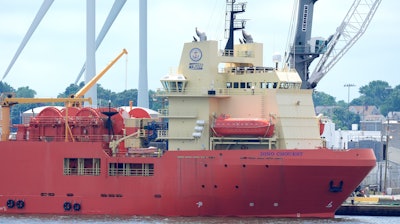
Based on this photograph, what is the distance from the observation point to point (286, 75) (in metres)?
56.6

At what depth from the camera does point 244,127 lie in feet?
180

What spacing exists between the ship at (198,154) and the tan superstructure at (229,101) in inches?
Result: 1.8

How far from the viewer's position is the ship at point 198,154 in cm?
5431

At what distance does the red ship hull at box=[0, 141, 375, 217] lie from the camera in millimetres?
54031

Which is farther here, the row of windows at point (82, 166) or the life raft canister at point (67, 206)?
the life raft canister at point (67, 206)

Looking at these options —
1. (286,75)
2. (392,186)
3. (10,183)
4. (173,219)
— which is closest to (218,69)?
(286,75)

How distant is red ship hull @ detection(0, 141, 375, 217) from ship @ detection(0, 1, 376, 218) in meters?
0.04

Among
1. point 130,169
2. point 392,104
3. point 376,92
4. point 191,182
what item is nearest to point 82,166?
point 130,169

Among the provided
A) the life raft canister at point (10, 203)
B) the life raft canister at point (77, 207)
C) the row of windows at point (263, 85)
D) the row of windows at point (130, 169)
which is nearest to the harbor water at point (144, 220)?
the life raft canister at point (77, 207)

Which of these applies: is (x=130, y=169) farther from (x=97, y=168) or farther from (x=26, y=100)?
(x=26, y=100)

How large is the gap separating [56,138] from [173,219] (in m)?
8.10

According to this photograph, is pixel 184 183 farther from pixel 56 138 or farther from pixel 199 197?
pixel 56 138

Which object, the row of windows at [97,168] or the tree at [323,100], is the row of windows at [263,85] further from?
the tree at [323,100]

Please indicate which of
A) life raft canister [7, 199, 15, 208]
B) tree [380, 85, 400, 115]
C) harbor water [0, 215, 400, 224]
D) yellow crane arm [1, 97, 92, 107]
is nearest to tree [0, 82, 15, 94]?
tree [380, 85, 400, 115]
